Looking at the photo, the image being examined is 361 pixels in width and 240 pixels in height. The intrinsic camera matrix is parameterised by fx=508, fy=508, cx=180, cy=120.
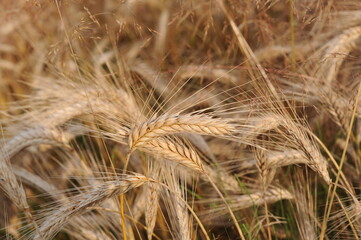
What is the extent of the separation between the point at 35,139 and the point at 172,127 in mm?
687

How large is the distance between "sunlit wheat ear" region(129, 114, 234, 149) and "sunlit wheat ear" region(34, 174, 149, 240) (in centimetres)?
9

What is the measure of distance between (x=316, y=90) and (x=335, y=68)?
0.43 feet

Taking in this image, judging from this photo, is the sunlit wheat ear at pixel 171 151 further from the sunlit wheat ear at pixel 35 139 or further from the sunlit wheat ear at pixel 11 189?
the sunlit wheat ear at pixel 35 139

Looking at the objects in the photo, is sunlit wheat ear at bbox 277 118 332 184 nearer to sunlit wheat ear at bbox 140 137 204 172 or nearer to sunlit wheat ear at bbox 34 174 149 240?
sunlit wheat ear at bbox 140 137 204 172

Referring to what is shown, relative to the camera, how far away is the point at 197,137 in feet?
5.99

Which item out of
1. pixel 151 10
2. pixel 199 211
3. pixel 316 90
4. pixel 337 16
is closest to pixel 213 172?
pixel 199 211

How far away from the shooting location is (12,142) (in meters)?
1.72

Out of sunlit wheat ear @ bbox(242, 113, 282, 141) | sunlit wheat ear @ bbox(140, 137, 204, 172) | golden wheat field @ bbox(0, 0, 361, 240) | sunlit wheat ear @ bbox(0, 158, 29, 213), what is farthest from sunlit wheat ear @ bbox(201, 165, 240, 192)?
sunlit wheat ear @ bbox(0, 158, 29, 213)

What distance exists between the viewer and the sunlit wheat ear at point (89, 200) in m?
1.21

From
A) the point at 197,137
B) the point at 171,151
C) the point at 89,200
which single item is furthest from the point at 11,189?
the point at 197,137

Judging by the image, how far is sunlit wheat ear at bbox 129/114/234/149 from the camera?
1.17m

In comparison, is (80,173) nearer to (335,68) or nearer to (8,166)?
(8,166)

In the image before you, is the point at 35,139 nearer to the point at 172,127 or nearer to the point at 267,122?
the point at 172,127

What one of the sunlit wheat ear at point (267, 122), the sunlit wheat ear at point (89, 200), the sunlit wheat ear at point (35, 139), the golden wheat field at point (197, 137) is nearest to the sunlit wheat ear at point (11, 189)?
the golden wheat field at point (197, 137)
